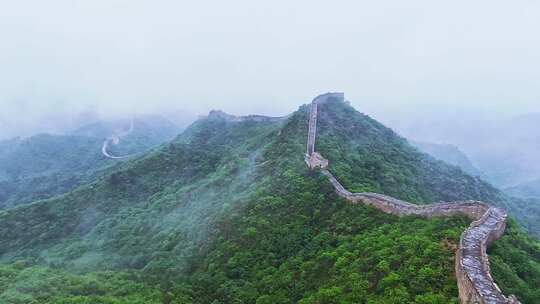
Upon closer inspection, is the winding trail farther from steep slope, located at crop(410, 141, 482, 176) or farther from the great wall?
the great wall

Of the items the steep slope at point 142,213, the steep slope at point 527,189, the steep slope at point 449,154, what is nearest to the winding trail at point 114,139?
the steep slope at point 142,213

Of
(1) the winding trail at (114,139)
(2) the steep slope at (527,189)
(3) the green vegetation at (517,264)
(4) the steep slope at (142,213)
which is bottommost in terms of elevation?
(2) the steep slope at (527,189)

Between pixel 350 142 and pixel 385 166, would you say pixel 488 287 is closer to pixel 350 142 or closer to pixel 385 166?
pixel 385 166

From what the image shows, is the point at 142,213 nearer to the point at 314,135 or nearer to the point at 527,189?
the point at 314,135

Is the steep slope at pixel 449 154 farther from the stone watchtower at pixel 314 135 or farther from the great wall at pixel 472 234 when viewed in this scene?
the great wall at pixel 472 234

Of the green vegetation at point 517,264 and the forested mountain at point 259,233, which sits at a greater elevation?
the green vegetation at point 517,264

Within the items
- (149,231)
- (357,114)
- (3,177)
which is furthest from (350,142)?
(3,177)
